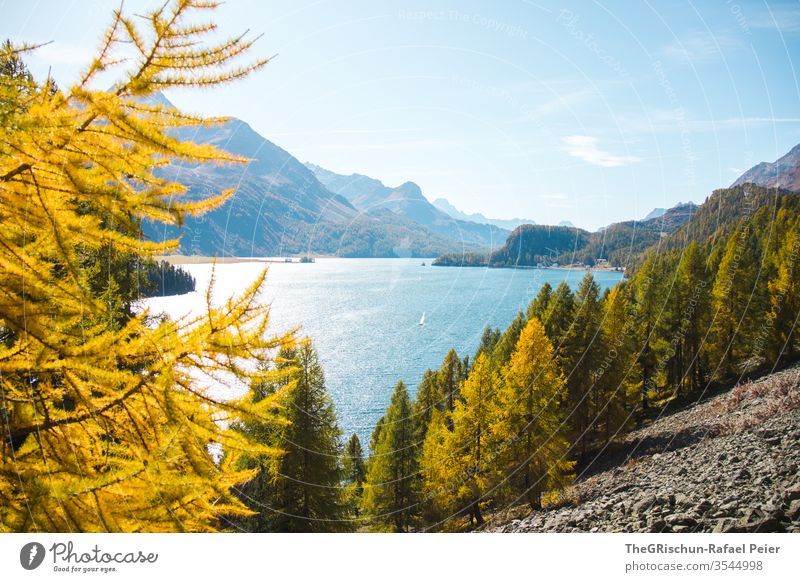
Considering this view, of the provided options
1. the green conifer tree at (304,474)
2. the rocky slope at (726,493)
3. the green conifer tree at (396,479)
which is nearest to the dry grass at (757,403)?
the rocky slope at (726,493)

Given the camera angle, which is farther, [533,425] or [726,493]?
[533,425]

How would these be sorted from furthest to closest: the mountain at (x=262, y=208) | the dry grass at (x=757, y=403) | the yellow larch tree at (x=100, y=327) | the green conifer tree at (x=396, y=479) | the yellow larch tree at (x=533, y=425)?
1. the green conifer tree at (x=396, y=479)
2. the yellow larch tree at (x=533, y=425)
3. the dry grass at (x=757, y=403)
4. the mountain at (x=262, y=208)
5. the yellow larch tree at (x=100, y=327)

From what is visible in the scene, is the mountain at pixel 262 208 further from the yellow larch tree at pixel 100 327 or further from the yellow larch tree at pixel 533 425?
the yellow larch tree at pixel 533 425

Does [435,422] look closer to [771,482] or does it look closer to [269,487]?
[269,487]

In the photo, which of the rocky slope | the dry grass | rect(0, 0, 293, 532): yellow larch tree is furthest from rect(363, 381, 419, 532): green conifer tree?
rect(0, 0, 293, 532): yellow larch tree

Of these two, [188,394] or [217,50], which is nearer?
[217,50]

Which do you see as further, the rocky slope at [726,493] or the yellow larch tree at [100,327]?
the rocky slope at [726,493]

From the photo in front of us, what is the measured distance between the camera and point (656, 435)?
81.0ft

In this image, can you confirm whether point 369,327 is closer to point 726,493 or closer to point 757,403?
point 757,403

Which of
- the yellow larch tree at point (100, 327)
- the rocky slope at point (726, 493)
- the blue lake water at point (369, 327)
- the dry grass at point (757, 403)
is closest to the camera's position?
the yellow larch tree at point (100, 327)

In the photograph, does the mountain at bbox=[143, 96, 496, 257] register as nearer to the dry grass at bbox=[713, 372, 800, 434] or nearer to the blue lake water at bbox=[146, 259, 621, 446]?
the blue lake water at bbox=[146, 259, 621, 446]

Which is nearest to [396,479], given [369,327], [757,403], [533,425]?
[533,425]
